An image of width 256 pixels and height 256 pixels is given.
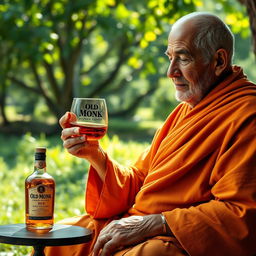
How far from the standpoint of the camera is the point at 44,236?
2.91m

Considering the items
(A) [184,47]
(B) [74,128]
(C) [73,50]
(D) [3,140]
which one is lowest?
(D) [3,140]

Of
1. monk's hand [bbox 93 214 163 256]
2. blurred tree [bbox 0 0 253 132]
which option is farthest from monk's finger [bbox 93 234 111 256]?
blurred tree [bbox 0 0 253 132]

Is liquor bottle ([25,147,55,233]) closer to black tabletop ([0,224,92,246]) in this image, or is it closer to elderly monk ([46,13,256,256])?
black tabletop ([0,224,92,246])

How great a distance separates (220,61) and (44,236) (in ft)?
4.21

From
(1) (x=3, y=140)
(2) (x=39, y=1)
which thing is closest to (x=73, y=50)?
(1) (x=3, y=140)

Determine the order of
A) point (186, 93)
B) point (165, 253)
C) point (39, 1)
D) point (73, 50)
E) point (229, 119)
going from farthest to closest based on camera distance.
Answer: point (73, 50) → point (39, 1) → point (186, 93) → point (229, 119) → point (165, 253)

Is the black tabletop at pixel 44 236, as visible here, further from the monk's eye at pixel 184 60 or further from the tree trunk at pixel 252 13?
the tree trunk at pixel 252 13

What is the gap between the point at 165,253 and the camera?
2891 mm

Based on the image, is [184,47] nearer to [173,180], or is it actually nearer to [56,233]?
[173,180]

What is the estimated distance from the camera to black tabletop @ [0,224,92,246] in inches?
112

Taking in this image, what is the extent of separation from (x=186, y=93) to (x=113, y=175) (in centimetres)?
63

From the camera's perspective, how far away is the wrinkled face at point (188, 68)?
327 cm

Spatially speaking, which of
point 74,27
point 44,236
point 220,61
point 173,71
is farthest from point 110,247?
point 74,27

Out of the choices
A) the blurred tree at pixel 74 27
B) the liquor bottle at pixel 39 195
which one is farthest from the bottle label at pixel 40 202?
the blurred tree at pixel 74 27
